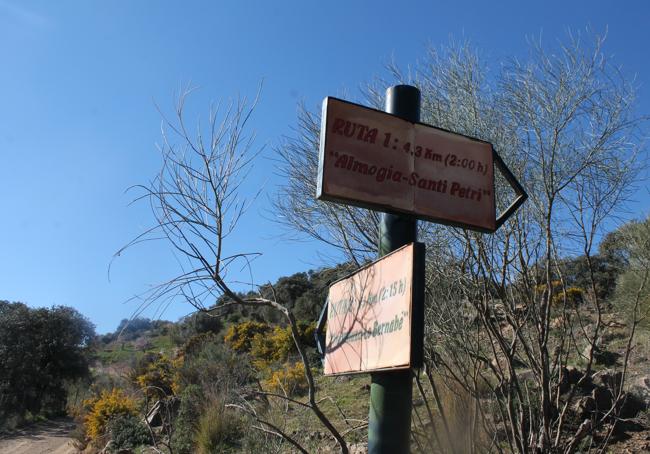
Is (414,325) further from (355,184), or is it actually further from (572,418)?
(572,418)

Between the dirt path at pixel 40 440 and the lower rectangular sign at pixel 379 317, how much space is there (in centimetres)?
1900

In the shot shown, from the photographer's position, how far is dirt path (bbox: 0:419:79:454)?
768 inches

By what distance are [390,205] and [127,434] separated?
15033mm

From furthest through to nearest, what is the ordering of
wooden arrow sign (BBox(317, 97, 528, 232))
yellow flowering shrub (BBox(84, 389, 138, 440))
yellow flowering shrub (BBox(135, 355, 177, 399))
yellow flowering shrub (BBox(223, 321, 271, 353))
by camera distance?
yellow flowering shrub (BBox(223, 321, 271, 353)) → yellow flowering shrub (BBox(135, 355, 177, 399)) → yellow flowering shrub (BBox(84, 389, 138, 440)) → wooden arrow sign (BBox(317, 97, 528, 232))

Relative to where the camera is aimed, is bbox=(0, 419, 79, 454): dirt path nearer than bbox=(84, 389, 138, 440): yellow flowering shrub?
No

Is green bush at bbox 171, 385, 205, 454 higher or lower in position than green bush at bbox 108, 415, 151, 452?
higher

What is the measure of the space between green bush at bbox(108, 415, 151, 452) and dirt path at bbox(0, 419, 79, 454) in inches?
139

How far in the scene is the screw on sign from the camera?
226 centimetres

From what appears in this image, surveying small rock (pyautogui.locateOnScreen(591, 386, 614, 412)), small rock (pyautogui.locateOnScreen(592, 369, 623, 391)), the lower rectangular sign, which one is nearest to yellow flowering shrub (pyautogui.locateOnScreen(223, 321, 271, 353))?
small rock (pyautogui.locateOnScreen(592, 369, 623, 391))

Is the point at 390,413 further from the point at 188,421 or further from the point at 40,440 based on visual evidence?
the point at 40,440

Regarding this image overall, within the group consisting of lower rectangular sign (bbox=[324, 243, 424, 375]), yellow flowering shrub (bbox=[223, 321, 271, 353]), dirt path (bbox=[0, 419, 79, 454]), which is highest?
yellow flowering shrub (bbox=[223, 321, 271, 353])

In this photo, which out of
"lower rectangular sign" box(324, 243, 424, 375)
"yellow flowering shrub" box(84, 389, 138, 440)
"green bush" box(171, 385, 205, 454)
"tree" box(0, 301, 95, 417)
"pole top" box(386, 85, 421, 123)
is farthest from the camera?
"tree" box(0, 301, 95, 417)

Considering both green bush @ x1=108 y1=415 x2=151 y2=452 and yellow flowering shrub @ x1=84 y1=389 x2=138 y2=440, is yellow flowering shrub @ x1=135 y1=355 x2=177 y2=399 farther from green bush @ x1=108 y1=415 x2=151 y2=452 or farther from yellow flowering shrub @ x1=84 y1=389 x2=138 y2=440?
green bush @ x1=108 y1=415 x2=151 y2=452

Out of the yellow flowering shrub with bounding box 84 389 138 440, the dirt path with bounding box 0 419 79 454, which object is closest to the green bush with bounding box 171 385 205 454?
the yellow flowering shrub with bounding box 84 389 138 440
